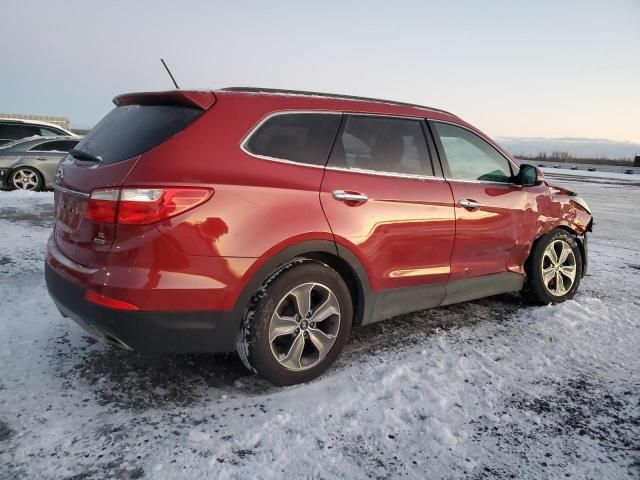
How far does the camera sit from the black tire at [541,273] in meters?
4.50

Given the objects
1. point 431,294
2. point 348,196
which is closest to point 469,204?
point 431,294

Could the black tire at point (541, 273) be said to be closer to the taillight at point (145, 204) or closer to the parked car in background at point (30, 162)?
the taillight at point (145, 204)

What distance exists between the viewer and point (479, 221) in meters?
3.89

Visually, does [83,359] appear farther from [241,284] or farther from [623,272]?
[623,272]

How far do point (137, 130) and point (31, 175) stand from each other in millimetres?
9713

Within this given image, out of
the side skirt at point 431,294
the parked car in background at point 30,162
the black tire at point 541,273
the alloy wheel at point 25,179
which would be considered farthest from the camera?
the alloy wheel at point 25,179

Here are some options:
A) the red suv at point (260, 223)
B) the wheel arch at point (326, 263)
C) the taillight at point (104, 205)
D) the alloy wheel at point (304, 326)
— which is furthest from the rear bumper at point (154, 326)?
the taillight at point (104, 205)

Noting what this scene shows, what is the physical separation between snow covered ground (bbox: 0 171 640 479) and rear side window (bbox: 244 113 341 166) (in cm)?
136

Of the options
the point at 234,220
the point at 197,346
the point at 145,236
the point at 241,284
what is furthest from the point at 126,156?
the point at 197,346

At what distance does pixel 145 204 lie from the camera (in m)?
2.51

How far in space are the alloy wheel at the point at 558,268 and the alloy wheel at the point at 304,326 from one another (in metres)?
2.42

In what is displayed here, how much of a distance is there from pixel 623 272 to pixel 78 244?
5.88m

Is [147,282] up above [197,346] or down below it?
above

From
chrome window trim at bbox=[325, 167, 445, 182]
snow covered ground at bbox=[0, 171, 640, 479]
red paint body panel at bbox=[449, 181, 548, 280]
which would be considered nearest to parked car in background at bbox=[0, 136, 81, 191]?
snow covered ground at bbox=[0, 171, 640, 479]
